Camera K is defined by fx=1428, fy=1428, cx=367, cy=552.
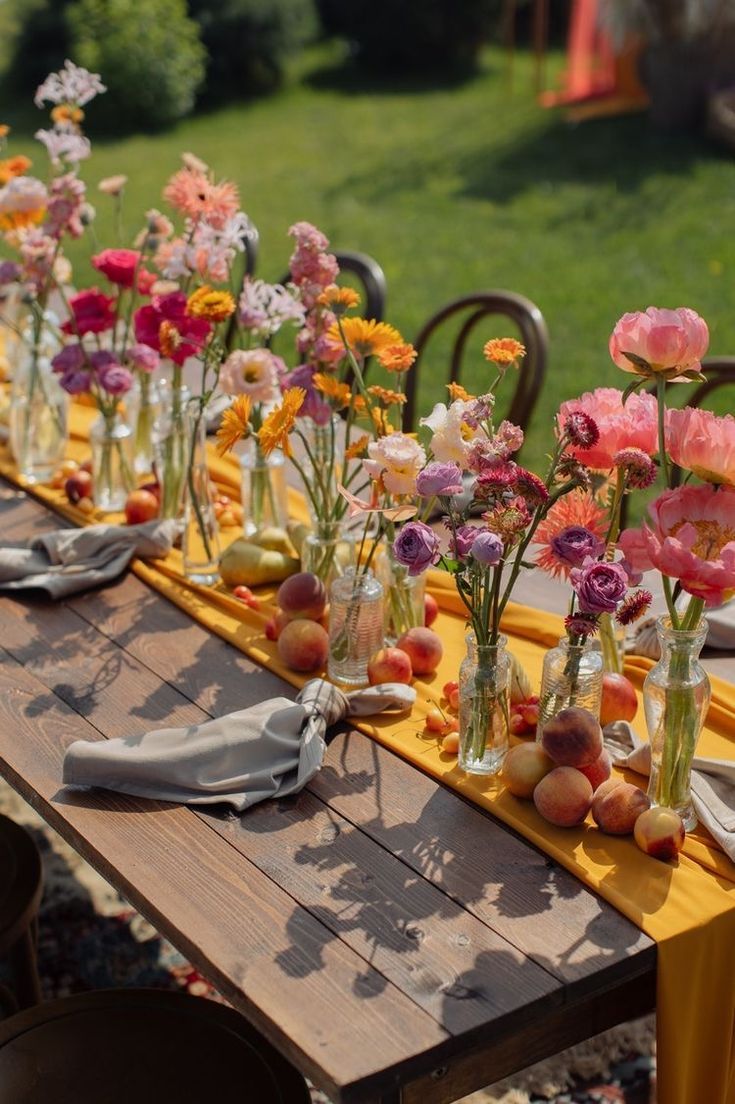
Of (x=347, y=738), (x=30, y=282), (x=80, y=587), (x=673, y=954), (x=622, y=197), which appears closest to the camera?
Result: (x=673, y=954)

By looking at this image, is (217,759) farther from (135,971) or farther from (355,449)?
(135,971)

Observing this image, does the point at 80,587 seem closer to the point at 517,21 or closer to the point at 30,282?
the point at 30,282

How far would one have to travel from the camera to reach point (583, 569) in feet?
4.74

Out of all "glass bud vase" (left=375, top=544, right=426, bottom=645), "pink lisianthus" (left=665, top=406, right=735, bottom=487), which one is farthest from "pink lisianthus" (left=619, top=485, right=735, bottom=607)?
"glass bud vase" (left=375, top=544, right=426, bottom=645)

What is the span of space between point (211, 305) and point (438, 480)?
0.62 metres

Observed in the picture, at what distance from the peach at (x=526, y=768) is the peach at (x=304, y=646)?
0.38m

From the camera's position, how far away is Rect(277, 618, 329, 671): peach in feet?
6.21

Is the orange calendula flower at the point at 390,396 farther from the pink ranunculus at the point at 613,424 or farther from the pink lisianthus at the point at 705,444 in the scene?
the pink lisianthus at the point at 705,444

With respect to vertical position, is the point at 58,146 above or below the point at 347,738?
above

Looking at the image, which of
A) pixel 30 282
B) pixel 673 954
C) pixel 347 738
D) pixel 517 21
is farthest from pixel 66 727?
pixel 517 21

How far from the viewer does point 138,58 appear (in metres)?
9.07

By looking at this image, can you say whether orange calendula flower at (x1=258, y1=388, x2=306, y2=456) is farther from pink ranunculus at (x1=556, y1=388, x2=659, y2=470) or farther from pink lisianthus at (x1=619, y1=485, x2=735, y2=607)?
pink lisianthus at (x1=619, y1=485, x2=735, y2=607)

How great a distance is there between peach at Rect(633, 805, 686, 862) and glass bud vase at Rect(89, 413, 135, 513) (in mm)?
1251

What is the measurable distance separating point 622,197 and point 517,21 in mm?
4097
